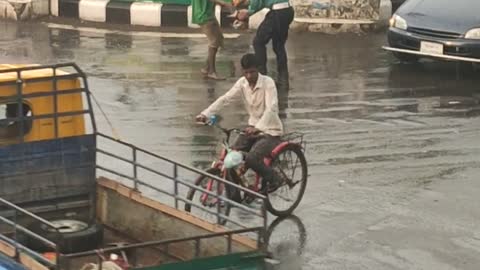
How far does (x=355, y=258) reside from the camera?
736 cm

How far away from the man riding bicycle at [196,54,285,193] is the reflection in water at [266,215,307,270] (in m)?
0.34

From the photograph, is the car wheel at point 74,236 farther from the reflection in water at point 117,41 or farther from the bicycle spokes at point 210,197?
the reflection in water at point 117,41

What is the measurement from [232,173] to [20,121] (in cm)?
195

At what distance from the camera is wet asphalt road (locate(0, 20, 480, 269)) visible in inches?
306

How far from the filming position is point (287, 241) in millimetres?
7766

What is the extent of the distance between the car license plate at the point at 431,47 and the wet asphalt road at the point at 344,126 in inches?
15.7

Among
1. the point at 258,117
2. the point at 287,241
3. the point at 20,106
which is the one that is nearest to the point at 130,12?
the point at 258,117

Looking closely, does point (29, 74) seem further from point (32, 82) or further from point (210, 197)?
point (210, 197)

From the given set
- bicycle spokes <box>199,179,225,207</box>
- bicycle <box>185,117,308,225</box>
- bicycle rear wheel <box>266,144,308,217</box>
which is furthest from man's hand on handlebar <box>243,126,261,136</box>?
bicycle spokes <box>199,179,225,207</box>

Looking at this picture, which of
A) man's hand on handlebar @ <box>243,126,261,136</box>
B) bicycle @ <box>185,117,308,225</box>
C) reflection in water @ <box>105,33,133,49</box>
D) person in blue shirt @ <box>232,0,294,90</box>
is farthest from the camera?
reflection in water @ <box>105,33,133,49</box>

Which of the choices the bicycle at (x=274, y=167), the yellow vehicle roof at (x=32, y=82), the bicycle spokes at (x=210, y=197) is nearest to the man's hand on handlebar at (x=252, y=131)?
the bicycle at (x=274, y=167)

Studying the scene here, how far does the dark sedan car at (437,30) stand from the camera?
13891mm

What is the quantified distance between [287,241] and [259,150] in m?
0.85

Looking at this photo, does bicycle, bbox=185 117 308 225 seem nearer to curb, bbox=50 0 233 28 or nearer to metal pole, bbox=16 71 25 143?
metal pole, bbox=16 71 25 143
